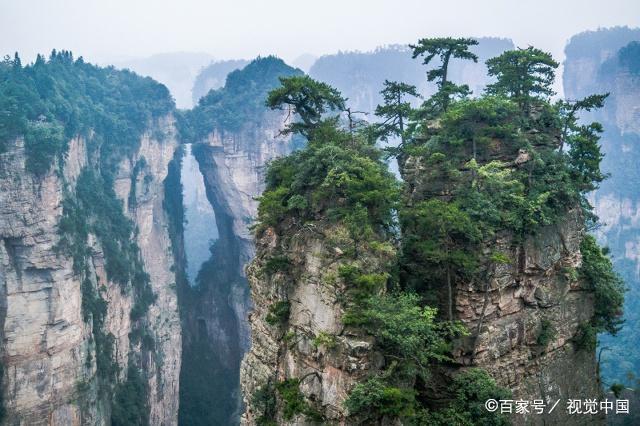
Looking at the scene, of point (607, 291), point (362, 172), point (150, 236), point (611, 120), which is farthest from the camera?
point (611, 120)

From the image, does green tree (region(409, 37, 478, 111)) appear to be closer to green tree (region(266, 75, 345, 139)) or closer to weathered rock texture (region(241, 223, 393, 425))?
green tree (region(266, 75, 345, 139))

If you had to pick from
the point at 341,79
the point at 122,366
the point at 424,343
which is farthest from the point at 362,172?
the point at 341,79

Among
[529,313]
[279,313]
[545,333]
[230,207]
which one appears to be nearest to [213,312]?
[230,207]

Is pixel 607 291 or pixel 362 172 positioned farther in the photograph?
pixel 607 291

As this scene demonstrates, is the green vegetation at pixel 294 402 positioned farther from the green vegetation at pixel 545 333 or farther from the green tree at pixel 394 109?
the green tree at pixel 394 109

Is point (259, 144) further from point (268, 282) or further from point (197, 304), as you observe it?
point (268, 282)

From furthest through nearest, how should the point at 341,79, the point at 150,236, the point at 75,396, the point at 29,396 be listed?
1. the point at 341,79
2. the point at 150,236
3. the point at 75,396
4. the point at 29,396

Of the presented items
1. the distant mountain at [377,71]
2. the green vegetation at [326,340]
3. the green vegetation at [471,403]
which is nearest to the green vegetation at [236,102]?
the green vegetation at [326,340]

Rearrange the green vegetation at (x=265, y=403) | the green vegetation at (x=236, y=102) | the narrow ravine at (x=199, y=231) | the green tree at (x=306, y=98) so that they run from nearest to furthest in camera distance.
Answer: the green vegetation at (x=265, y=403), the green tree at (x=306, y=98), the green vegetation at (x=236, y=102), the narrow ravine at (x=199, y=231)
